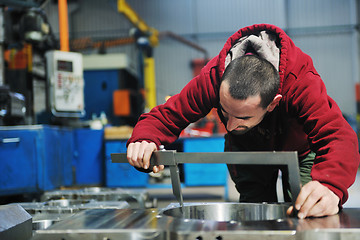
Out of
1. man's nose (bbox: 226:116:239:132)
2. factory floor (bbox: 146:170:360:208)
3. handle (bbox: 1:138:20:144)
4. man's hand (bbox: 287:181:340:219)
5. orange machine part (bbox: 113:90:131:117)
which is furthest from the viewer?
orange machine part (bbox: 113:90:131:117)

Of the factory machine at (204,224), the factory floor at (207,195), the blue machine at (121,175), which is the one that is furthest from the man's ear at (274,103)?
the blue machine at (121,175)

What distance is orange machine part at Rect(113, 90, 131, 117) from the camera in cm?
→ 508

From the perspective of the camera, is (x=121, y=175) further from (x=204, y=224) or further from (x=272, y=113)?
(x=204, y=224)

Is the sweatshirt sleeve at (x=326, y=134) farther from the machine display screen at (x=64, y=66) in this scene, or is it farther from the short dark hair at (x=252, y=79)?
→ the machine display screen at (x=64, y=66)

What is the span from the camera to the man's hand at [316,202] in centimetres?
68

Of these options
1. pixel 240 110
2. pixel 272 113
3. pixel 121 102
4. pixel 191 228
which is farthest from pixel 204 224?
pixel 121 102

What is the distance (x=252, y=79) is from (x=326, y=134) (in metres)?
0.21

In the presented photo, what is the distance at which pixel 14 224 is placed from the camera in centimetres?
67

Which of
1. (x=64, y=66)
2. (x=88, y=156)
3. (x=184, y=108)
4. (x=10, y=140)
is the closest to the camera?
(x=184, y=108)

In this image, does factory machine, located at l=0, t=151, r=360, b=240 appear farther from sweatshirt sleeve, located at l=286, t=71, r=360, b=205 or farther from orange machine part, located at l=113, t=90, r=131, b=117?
orange machine part, located at l=113, t=90, r=131, b=117

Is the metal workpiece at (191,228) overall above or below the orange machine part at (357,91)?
below

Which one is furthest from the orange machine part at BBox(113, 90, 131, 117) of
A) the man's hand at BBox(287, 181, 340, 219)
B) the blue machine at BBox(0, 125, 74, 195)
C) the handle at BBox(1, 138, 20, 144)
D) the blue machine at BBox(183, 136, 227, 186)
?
the man's hand at BBox(287, 181, 340, 219)

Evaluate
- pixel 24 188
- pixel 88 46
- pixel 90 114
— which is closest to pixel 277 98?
pixel 24 188

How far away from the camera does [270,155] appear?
0.64 metres
